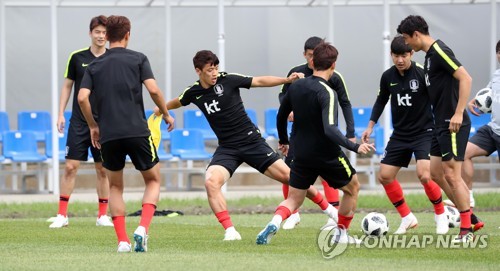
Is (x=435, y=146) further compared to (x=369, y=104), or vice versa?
(x=369, y=104)

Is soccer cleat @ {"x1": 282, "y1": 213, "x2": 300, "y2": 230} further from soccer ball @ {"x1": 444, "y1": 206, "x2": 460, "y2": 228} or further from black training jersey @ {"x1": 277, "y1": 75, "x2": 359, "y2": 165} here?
black training jersey @ {"x1": 277, "y1": 75, "x2": 359, "y2": 165}

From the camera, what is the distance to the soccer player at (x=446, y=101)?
12102 millimetres

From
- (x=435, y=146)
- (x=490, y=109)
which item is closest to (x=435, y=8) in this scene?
(x=490, y=109)

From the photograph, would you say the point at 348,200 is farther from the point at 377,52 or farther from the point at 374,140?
the point at 377,52

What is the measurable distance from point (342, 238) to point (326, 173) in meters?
0.66

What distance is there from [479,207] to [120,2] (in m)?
9.49

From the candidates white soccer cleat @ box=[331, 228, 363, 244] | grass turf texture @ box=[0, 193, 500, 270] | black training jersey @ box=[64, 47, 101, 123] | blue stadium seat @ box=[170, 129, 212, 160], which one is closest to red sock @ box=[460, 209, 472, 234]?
grass turf texture @ box=[0, 193, 500, 270]

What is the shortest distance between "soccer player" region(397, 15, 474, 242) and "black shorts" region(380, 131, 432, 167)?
1.31 metres

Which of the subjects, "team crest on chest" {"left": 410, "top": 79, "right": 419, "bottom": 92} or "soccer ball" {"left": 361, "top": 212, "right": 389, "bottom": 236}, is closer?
"soccer ball" {"left": 361, "top": 212, "right": 389, "bottom": 236}

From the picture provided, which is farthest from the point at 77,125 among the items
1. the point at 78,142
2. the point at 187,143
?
the point at 187,143

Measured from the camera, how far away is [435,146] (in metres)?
12.6

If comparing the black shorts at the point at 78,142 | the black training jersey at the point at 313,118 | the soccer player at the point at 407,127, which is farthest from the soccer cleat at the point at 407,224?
the black shorts at the point at 78,142

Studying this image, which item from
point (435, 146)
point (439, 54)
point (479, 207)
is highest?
point (439, 54)

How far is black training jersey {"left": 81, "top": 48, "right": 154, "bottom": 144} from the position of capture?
36.6ft
